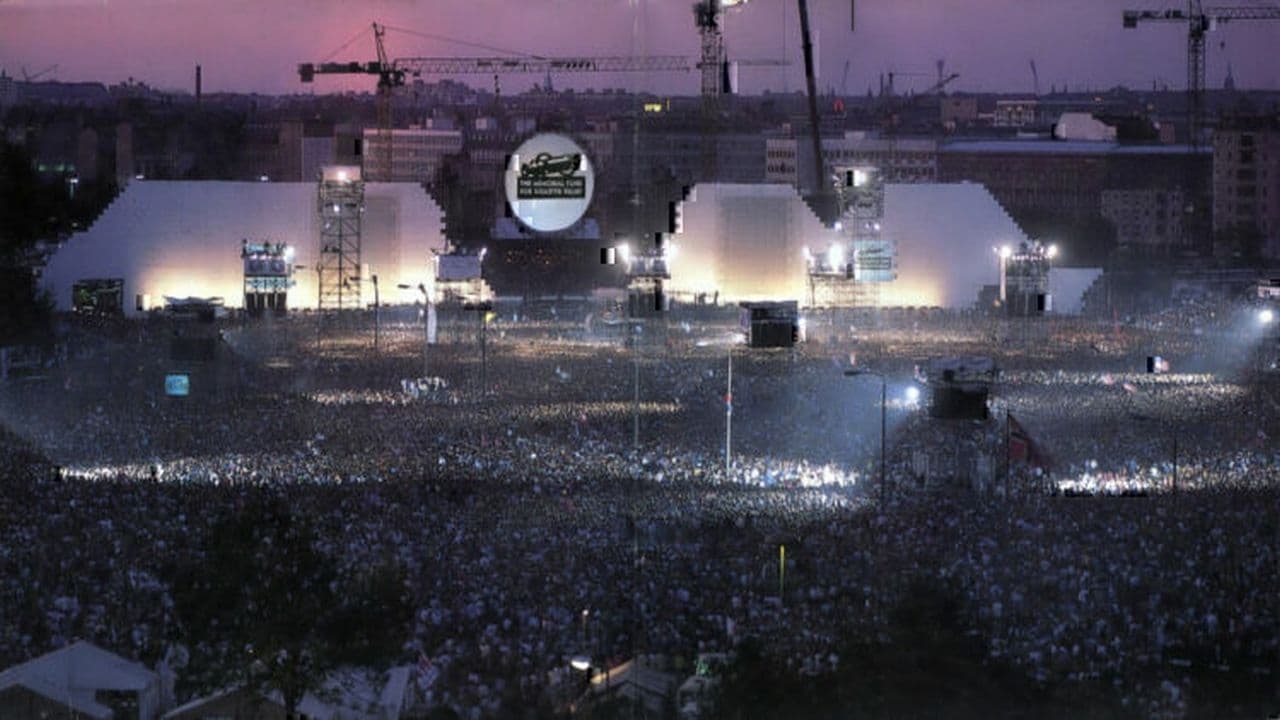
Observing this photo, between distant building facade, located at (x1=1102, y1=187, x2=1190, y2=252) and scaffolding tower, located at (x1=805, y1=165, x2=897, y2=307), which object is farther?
distant building facade, located at (x1=1102, y1=187, x2=1190, y2=252)

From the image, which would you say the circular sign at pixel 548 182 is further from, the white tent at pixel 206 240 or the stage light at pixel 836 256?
the stage light at pixel 836 256

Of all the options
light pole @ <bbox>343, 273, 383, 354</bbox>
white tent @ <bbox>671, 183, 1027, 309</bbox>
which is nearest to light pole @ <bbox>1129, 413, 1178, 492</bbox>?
light pole @ <bbox>343, 273, 383, 354</bbox>

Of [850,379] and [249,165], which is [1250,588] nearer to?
[850,379]

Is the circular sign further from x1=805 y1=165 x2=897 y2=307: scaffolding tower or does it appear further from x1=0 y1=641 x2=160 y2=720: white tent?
x1=0 y1=641 x2=160 y2=720: white tent

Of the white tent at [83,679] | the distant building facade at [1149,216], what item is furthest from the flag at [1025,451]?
the distant building facade at [1149,216]

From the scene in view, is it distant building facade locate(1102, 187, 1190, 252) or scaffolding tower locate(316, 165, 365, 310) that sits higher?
distant building facade locate(1102, 187, 1190, 252)

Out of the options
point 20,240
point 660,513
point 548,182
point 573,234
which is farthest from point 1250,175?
point 660,513

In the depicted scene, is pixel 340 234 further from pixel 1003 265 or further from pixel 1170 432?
pixel 1170 432
